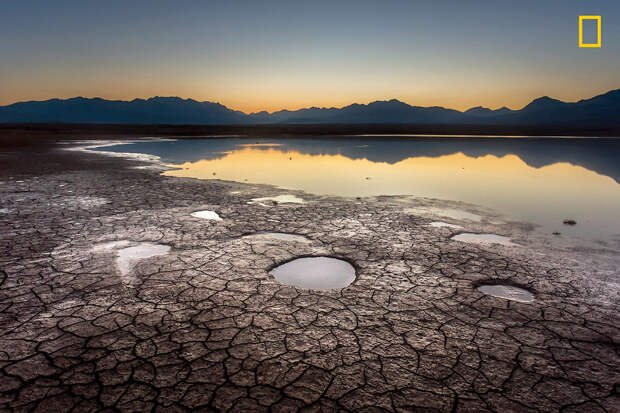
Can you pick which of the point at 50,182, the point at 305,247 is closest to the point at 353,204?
the point at 305,247

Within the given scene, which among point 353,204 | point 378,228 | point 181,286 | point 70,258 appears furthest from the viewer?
point 353,204

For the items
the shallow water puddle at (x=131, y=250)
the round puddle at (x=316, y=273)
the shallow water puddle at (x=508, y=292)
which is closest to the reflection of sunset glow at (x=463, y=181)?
the shallow water puddle at (x=508, y=292)

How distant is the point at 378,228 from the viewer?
24.0 ft

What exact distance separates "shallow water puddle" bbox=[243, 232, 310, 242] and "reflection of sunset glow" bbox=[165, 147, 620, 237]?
179 inches

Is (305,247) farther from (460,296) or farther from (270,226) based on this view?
(460,296)

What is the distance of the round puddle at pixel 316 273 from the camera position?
4.84m

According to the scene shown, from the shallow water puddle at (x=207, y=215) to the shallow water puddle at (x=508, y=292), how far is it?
18.0 ft

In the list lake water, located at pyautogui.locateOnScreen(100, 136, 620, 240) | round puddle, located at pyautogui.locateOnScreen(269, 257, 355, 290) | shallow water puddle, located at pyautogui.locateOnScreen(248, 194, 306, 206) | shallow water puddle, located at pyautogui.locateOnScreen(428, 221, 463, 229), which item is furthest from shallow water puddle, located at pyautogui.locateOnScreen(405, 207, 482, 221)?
round puddle, located at pyautogui.locateOnScreen(269, 257, 355, 290)

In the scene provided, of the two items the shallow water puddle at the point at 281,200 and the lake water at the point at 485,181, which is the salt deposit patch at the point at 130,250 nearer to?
the shallow water puddle at the point at 281,200

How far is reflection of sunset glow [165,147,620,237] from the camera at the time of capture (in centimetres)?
970

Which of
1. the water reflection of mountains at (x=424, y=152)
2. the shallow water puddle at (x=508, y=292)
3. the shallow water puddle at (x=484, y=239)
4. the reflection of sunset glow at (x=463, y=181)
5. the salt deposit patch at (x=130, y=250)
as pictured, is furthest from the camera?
the water reflection of mountains at (x=424, y=152)

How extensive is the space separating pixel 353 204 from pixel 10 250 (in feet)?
23.9

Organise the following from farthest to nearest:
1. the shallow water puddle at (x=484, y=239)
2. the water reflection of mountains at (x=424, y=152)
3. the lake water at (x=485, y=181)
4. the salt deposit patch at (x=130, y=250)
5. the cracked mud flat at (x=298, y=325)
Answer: the water reflection of mountains at (x=424, y=152)
the lake water at (x=485, y=181)
the shallow water puddle at (x=484, y=239)
the salt deposit patch at (x=130, y=250)
the cracked mud flat at (x=298, y=325)

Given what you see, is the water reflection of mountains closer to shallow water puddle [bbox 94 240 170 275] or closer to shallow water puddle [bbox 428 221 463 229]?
shallow water puddle [bbox 428 221 463 229]
